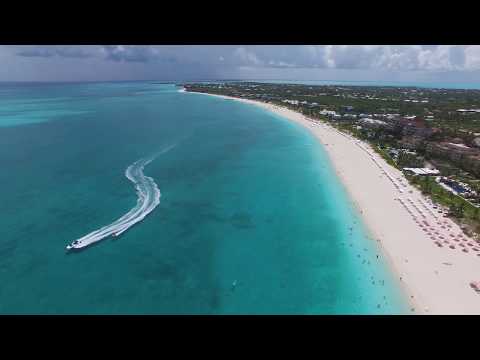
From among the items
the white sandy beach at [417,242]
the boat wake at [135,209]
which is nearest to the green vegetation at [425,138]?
the white sandy beach at [417,242]

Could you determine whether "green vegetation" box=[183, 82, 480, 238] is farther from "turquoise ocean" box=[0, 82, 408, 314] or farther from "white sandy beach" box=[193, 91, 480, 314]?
"turquoise ocean" box=[0, 82, 408, 314]

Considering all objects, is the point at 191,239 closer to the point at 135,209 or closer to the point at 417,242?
the point at 135,209

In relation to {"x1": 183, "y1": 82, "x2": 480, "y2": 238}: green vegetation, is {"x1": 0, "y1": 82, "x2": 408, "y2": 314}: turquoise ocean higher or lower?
lower

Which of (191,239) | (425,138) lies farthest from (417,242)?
(425,138)

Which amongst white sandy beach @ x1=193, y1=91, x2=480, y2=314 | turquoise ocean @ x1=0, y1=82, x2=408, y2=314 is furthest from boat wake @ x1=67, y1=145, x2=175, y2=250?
white sandy beach @ x1=193, y1=91, x2=480, y2=314
